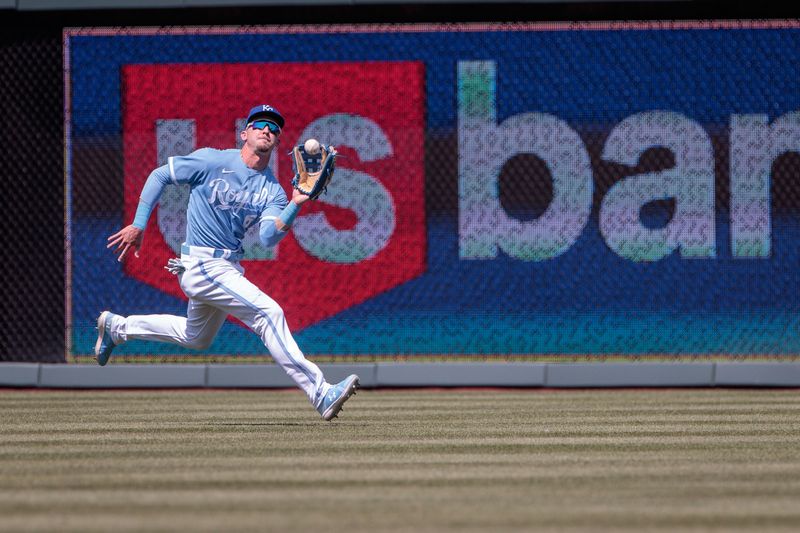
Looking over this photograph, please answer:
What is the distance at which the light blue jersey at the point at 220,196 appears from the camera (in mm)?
9688

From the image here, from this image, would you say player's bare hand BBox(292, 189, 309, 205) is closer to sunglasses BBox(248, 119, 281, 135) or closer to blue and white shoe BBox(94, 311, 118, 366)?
sunglasses BBox(248, 119, 281, 135)

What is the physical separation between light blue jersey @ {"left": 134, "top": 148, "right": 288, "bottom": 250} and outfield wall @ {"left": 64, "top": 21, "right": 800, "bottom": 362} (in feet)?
14.6

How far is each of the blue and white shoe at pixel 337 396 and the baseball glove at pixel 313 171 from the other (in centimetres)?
119

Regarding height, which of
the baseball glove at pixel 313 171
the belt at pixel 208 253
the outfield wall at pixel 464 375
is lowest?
the outfield wall at pixel 464 375

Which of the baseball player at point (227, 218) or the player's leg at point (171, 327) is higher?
the baseball player at point (227, 218)

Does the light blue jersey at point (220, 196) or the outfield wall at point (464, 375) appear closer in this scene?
the light blue jersey at point (220, 196)

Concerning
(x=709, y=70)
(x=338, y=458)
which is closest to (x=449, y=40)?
(x=709, y=70)

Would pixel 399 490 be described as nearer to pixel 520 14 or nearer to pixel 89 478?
pixel 89 478

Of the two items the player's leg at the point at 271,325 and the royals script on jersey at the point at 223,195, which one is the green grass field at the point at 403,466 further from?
the royals script on jersey at the point at 223,195

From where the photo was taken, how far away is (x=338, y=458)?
761 centimetres

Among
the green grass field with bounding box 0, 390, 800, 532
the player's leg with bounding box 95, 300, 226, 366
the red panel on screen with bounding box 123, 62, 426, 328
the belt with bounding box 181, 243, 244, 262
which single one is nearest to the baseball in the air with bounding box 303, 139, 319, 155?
the belt with bounding box 181, 243, 244, 262

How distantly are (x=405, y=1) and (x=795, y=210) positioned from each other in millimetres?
4226

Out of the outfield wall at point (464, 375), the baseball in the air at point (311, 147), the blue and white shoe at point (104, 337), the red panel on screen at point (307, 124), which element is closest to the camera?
the baseball in the air at point (311, 147)

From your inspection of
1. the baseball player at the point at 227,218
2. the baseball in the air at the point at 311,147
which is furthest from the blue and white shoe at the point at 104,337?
the baseball in the air at the point at 311,147
